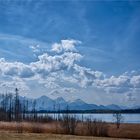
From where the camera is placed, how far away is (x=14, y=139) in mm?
34188

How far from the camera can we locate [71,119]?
56.0 meters

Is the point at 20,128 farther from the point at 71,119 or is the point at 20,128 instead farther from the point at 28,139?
the point at 28,139

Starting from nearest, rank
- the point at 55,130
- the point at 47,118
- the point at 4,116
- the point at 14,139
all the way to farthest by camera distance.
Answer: the point at 14,139 < the point at 55,130 < the point at 47,118 < the point at 4,116

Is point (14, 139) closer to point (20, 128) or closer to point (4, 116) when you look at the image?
point (20, 128)

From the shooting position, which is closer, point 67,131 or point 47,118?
point 67,131

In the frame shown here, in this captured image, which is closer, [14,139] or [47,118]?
[14,139]

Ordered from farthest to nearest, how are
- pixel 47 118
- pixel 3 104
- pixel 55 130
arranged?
pixel 3 104
pixel 47 118
pixel 55 130

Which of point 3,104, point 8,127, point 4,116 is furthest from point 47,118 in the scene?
point 3,104

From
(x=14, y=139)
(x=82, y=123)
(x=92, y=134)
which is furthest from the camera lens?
(x=82, y=123)

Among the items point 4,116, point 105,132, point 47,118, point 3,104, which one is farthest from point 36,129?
point 3,104

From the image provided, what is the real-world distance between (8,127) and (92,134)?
14.1 meters

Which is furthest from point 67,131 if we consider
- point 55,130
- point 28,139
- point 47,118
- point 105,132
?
point 47,118

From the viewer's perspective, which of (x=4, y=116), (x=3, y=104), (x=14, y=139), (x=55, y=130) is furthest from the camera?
(x=3, y=104)

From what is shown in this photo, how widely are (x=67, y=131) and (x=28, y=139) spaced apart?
1835 centimetres
